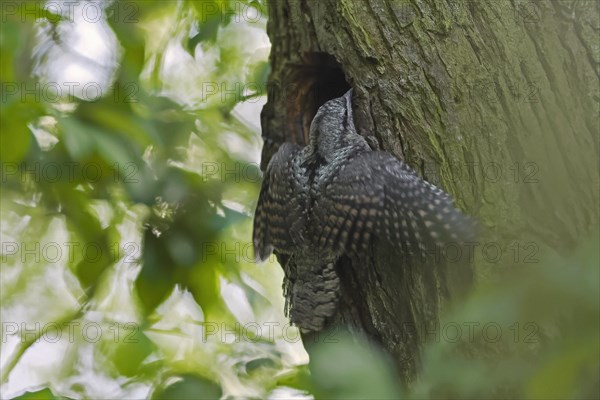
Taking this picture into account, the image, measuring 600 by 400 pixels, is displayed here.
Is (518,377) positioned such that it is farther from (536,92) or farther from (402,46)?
(402,46)

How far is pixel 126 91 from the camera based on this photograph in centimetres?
298

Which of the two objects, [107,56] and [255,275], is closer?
[107,56]

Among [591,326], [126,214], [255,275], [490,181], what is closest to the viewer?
[591,326]

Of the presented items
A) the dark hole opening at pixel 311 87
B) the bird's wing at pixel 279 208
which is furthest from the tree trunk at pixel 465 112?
the bird's wing at pixel 279 208

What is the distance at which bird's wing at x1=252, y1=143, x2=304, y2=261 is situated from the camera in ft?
10.5

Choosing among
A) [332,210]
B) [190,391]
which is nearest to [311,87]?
[332,210]

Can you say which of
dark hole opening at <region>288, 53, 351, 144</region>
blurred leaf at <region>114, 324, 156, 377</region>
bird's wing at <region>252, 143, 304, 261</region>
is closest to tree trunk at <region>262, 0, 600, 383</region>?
dark hole opening at <region>288, 53, 351, 144</region>

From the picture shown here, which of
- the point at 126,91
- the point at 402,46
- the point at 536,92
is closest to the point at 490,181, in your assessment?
the point at 536,92

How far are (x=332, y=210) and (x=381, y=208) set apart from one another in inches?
8.1

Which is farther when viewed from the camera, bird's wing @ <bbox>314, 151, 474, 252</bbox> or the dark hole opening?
A: the dark hole opening

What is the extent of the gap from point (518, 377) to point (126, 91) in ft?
7.82

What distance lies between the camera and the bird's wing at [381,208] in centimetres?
273

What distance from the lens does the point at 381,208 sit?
2975 millimetres

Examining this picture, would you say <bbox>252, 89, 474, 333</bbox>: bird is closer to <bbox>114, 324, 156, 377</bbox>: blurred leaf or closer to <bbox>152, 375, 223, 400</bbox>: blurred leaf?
<bbox>114, 324, 156, 377</bbox>: blurred leaf
